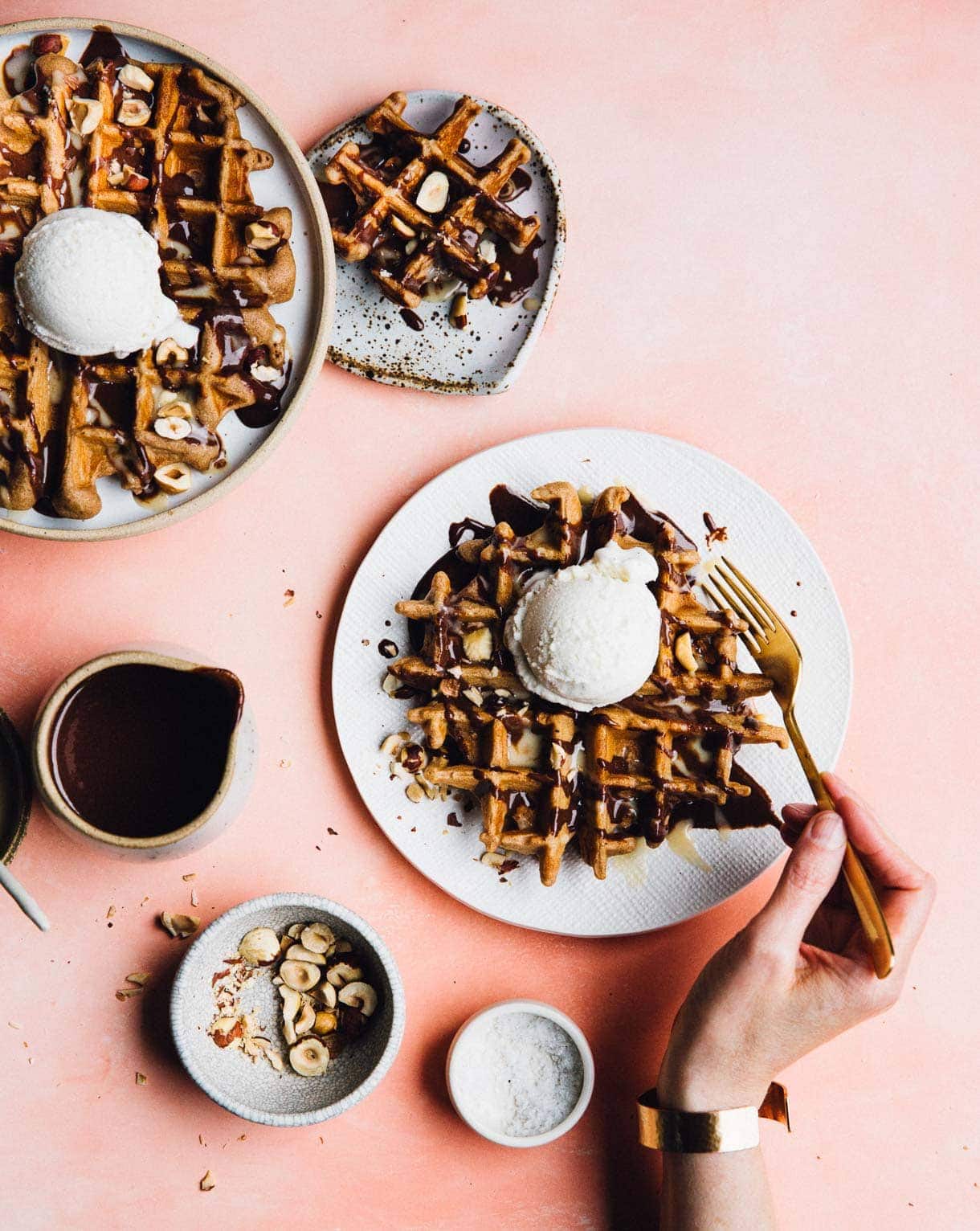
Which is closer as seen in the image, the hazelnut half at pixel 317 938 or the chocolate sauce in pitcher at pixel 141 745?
the chocolate sauce in pitcher at pixel 141 745

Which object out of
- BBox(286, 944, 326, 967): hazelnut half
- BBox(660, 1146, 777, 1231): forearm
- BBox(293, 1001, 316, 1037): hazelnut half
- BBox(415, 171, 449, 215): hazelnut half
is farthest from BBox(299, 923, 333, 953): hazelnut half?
BBox(415, 171, 449, 215): hazelnut half

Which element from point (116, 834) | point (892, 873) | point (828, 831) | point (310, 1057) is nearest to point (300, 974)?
point (310, 1057)

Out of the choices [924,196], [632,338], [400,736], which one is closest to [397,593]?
[400,736]

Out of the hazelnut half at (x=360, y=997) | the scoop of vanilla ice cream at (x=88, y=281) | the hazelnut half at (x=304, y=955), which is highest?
the scoop of vanilla ice cream at (x=88, y=281)

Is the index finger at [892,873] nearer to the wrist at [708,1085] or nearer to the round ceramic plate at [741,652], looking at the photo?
the round ceramic plate at [741,652]

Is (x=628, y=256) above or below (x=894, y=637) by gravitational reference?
above

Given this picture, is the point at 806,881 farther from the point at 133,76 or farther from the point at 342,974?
the point at 133,76

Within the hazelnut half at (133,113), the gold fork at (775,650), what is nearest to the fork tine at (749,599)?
the gold fork at (775,650)

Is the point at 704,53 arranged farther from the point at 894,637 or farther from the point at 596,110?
the point at 894,637
